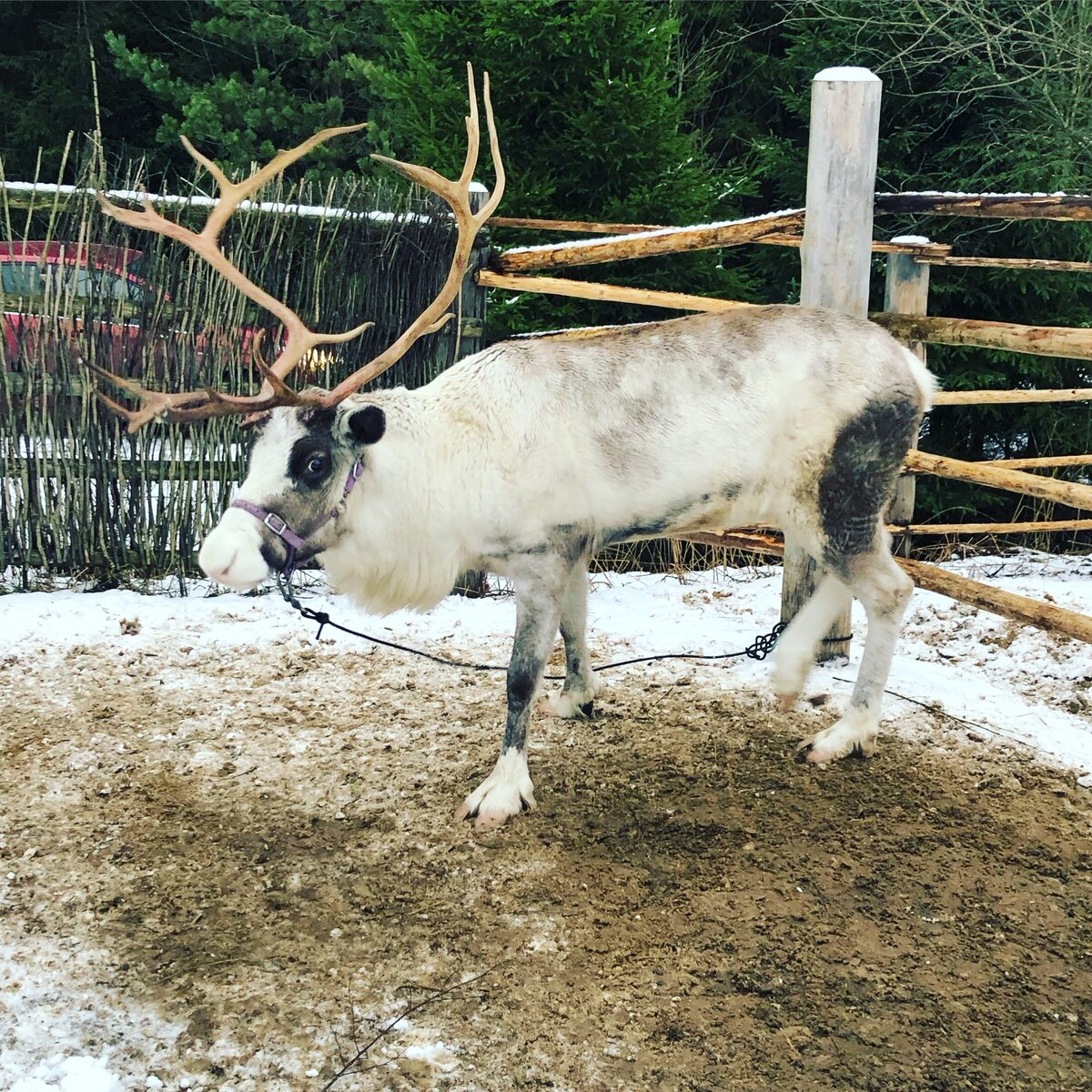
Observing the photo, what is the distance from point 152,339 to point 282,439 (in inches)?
96.1

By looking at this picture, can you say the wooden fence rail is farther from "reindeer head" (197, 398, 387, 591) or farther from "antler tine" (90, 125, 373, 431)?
"antler tine" (90, 125, 373, 431)

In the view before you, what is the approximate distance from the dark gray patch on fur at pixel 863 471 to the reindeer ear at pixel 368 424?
1397 millimetres

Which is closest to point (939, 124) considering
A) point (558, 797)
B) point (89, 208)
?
point (89, 208)

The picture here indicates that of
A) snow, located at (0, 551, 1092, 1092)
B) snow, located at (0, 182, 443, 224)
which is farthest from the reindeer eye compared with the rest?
→ snow, located at (0, 182, 443, 224)

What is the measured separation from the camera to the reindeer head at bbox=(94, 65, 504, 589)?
2969 mm

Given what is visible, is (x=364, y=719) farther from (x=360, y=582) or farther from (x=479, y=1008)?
(x=479, y=1008)

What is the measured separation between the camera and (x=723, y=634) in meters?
4.83

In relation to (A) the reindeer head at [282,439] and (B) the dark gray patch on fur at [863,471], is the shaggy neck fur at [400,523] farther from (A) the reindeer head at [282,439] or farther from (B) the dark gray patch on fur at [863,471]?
(B) the dark gray patch on fur at [863,471]

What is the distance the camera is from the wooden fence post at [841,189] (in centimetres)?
390

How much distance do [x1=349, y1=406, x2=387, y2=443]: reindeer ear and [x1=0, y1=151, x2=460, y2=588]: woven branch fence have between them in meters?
2.36

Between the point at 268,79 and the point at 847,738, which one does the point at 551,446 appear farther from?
the point at 268,79

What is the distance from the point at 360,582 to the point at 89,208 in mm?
2794

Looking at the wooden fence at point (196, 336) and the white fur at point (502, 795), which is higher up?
the wooden fence at point (196, 336)

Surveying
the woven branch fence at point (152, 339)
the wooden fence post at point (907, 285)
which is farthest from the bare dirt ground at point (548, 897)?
the wooden fence post at point (907, 285)
